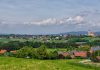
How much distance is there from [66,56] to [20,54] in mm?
14295

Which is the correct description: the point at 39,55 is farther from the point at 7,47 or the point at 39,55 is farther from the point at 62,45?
the point at 62,45

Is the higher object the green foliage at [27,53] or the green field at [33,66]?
the green field at [33,66]

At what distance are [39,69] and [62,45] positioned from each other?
321 ft

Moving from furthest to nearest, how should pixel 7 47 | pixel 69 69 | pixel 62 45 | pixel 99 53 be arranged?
pixel 62 45 < pixel 7 47 < pixel 99 53 < pixel 69 69

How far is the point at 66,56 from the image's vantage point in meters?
69.5

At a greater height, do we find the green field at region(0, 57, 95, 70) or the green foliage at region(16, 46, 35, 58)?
the green field at region(0, 57, 95, 70)

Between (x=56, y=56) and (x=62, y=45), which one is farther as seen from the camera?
(x=62, y=45)

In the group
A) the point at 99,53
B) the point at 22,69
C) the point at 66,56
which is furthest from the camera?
the point at 66,56

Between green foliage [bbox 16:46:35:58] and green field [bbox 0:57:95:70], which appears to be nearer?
green field [bbox 0:57:95:70]

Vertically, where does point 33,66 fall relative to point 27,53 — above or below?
above

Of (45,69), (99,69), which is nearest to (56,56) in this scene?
(99,69)

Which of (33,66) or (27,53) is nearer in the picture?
(33,66)

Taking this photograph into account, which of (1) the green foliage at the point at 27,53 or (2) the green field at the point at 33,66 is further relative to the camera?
(1) the green foliage at the point at 27,53

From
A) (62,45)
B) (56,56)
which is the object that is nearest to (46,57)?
(56,56)
